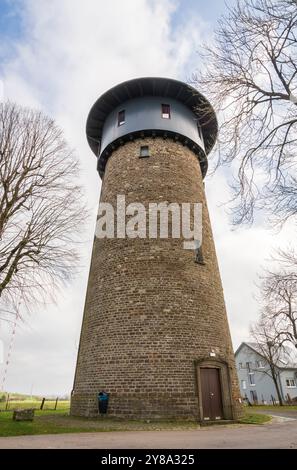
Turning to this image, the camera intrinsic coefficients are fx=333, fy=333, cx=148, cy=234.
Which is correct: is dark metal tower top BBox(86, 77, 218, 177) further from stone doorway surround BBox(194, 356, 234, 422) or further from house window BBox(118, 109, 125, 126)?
stone doorway surround BBox(194, 356, 234, 422)

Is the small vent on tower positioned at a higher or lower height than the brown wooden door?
higher

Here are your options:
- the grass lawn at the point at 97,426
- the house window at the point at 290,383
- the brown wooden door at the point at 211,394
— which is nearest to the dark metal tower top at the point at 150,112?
the brown wooden door at the point at 211,394

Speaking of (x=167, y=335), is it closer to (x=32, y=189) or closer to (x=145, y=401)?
(x=145, y=401)

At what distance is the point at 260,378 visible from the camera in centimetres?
4506

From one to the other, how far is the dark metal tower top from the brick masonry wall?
1.79 meters

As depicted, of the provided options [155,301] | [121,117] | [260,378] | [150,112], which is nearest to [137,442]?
[155,301]

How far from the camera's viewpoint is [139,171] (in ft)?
52.1

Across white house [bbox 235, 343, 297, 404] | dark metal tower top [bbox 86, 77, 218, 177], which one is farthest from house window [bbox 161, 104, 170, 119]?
white house [bbox 235, 343, 297, 404]

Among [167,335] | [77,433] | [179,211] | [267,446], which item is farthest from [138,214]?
[267,446]

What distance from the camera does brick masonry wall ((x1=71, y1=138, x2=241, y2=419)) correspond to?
11688 mm

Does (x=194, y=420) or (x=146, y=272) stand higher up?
(x=146, y=272)

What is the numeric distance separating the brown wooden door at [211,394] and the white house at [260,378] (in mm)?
31988

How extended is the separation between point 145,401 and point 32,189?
28.2ft

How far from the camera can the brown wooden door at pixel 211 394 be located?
12266 millimetres
